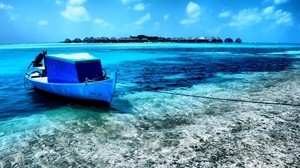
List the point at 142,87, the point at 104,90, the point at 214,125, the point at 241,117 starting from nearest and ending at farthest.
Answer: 1. the point at 214,125
2. the point at 241,117
3. the point at 104,90
4. the point at 142,87

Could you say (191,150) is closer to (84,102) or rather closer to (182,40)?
(84,102)

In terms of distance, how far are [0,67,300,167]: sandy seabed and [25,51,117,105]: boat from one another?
79cm

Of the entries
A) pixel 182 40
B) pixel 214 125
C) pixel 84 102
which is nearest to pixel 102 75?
pixel 84 102

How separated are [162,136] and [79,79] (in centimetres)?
579

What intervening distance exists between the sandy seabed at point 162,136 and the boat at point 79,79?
79 centimetres

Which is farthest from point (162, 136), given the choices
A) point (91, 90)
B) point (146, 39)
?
point (146, 39)

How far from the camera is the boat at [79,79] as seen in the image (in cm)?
1202

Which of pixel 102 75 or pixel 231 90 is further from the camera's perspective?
pixel 231 90

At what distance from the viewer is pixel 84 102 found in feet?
42.2

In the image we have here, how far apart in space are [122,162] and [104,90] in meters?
5.60

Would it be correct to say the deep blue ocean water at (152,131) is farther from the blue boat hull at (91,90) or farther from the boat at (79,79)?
the boat at (79,79)

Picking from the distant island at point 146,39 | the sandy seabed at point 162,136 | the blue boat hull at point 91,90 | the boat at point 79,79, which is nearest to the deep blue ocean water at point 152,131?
the sandy seabed at point 162,136

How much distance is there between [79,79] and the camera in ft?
40.9

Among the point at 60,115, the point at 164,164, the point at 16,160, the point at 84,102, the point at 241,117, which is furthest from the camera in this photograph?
A: the point at 84,102
